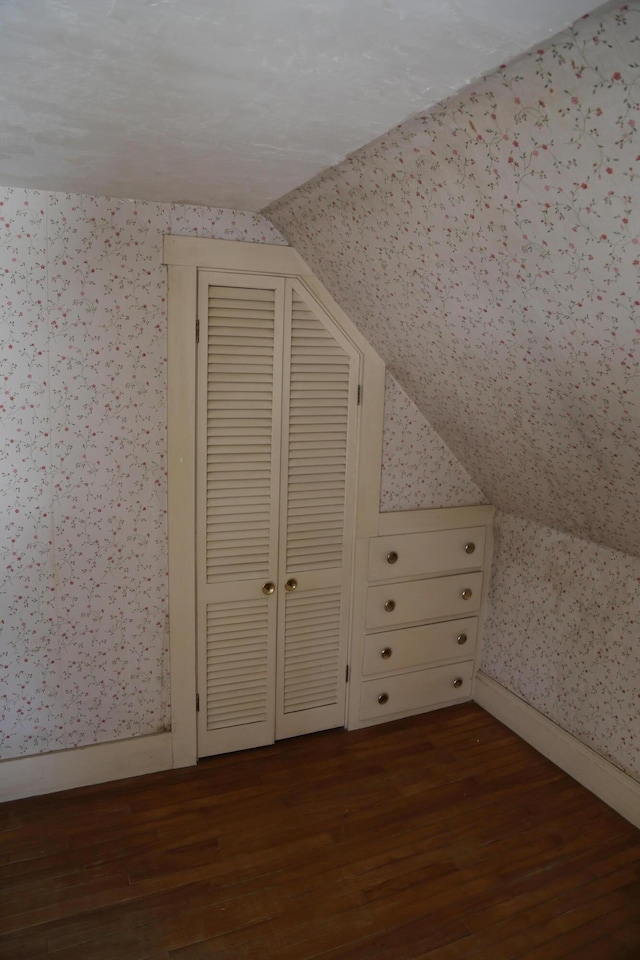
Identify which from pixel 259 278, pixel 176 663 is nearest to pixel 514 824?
pixel 176 663

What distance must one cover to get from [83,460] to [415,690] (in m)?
1.70

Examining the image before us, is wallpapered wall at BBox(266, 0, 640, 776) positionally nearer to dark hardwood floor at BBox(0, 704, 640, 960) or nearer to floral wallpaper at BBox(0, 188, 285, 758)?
dark hardwood floor at BBox(0, 704, 640, 960)

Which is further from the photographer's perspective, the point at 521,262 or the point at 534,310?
the point at 534,310

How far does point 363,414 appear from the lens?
263 cm

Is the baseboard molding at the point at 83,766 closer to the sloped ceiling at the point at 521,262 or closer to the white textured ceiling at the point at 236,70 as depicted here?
the sloped ceiling at the point at 521,262

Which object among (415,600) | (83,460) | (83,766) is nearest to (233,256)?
(83,460)

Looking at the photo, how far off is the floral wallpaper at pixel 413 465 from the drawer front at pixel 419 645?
0.54 metres

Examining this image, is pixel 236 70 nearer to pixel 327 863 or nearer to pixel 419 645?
pixel 327 863

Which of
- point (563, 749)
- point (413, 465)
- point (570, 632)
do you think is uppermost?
point (413, 465)

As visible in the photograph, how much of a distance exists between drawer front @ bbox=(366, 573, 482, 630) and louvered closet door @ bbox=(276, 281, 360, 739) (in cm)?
A: 13

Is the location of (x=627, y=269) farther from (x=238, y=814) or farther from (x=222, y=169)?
(x=238, y=814)

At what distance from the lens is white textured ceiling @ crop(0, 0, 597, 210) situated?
3.20 ft

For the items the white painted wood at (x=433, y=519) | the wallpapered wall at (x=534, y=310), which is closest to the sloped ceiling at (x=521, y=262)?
the wallpapered wall at (x=534, y=310)

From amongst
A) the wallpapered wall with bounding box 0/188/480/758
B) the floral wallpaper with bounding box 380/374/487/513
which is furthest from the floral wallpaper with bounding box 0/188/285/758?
the floral wallpaper with bounding box 380/374/487/513
